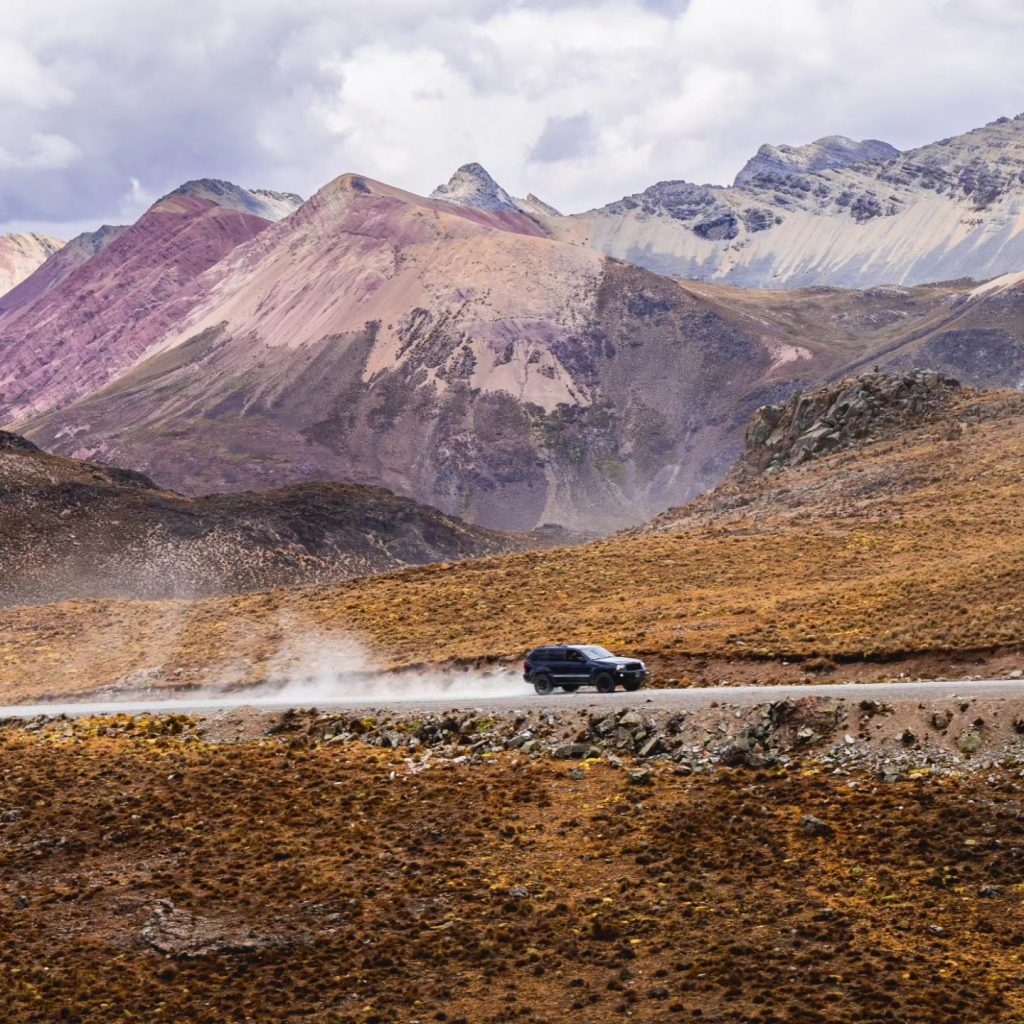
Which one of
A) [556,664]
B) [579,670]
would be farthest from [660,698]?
[556,664]

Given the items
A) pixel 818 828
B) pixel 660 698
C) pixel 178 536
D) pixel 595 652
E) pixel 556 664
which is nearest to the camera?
pixel 818 828

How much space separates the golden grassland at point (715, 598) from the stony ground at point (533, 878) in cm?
1374

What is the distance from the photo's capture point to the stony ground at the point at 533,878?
1970cm

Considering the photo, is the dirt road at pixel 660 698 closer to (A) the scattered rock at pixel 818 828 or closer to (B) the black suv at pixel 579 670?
(B) the black suv at pixel 579 670

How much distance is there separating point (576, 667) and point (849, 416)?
195ft

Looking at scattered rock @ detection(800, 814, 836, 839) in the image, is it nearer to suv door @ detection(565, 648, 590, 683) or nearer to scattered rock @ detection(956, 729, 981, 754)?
scattered rock @ detection(956, 729, 981, 754)

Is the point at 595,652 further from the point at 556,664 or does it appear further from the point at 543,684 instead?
the point at 543,684

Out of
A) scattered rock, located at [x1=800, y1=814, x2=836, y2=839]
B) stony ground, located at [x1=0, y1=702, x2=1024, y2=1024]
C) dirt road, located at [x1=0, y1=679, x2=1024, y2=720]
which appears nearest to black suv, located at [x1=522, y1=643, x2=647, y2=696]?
dirt road, located at [x1=0, y1=679, x2=1024, y2=720]

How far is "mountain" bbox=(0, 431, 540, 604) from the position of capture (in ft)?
362

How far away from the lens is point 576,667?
3906cm

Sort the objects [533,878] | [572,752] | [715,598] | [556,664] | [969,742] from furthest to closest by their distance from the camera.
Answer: [715,598]
[556,664]
[572,752]
[969,742]
[533,878]

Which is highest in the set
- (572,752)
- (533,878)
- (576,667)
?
(576,667)

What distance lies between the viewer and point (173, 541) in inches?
4751

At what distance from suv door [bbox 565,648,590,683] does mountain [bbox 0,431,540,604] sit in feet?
241
